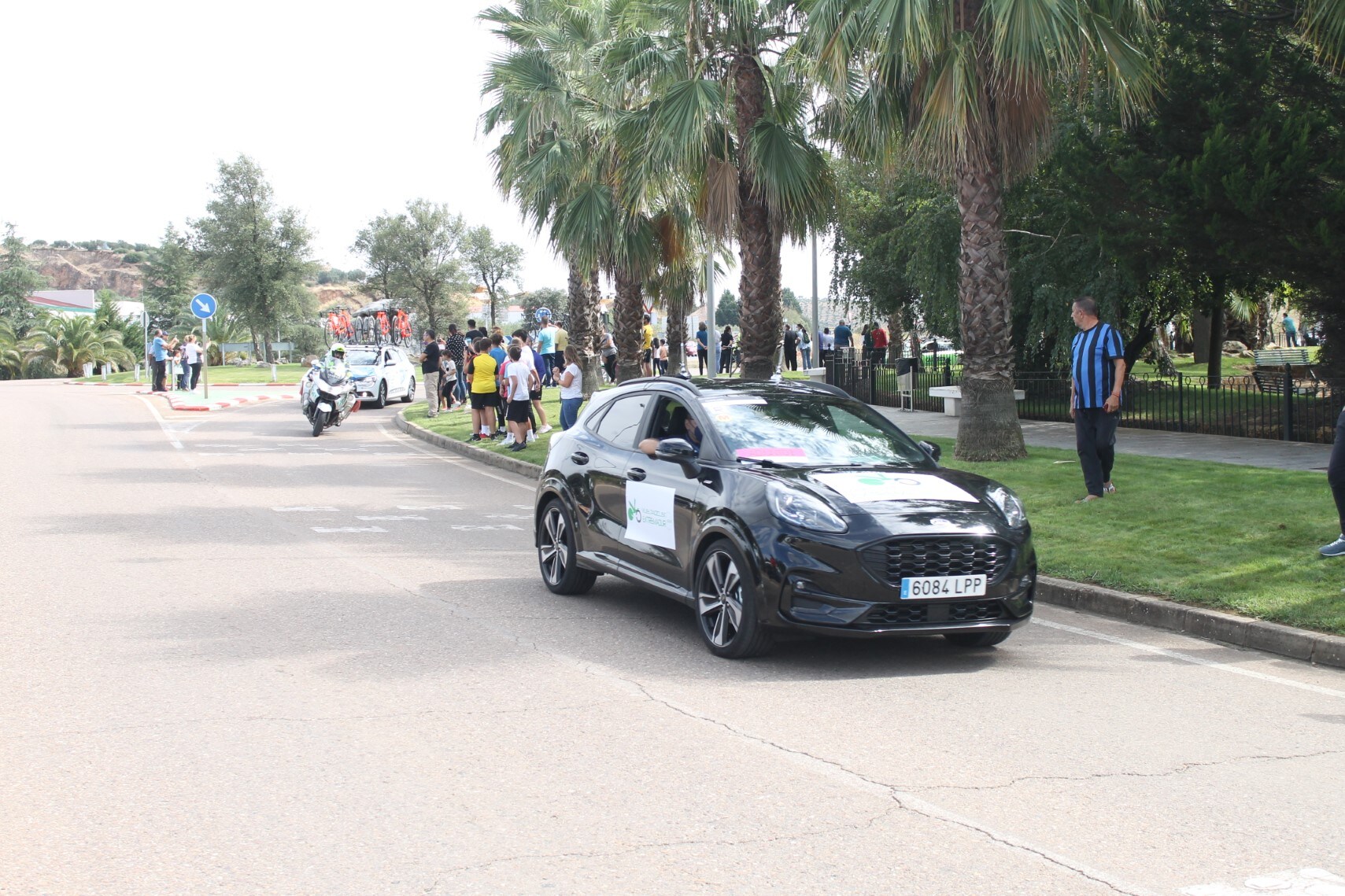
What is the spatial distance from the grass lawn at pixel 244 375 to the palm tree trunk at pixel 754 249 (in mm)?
34146

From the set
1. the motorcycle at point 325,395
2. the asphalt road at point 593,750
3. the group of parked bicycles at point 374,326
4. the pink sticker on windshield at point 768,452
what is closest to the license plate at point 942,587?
the asphalt road at point 593,750

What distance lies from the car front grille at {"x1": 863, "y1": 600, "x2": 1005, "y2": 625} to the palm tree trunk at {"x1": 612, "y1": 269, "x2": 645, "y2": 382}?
19142mm

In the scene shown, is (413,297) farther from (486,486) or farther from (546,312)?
(486,486)

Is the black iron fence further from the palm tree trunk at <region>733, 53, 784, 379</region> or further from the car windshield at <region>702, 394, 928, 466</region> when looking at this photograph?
the car windshield at <region>702, 394, 928, 466</region>

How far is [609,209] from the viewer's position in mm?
24281

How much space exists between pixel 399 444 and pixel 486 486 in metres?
7.21

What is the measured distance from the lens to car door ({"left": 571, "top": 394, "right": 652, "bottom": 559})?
28.9ft

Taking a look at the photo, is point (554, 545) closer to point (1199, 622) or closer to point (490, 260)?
point (1199, 622)

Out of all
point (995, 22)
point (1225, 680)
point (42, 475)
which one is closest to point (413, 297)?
point (42, 475)

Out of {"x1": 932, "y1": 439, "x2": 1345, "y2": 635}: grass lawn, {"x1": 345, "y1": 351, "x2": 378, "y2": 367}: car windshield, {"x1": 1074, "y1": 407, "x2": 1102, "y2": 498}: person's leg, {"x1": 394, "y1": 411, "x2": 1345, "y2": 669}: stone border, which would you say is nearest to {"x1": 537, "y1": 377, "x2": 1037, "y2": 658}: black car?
{"x1": 394, "y1": 411, "x2": 1345, "y2": 669}: stone border

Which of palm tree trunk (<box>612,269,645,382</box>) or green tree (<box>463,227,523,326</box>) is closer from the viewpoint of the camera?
palm tree trunk (<box>612,269,645,382</box>)

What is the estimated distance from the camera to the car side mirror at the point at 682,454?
7.96m

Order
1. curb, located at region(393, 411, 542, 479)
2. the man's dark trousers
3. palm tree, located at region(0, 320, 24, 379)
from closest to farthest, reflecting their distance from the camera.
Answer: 1. the man's dark trousers
2. curb, located at region(393, 411, 542, 479)
3. palm tree, located at region(0, 320, 24, 379)

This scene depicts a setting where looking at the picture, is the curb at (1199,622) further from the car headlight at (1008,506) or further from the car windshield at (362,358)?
the car windshield at (362,358)
